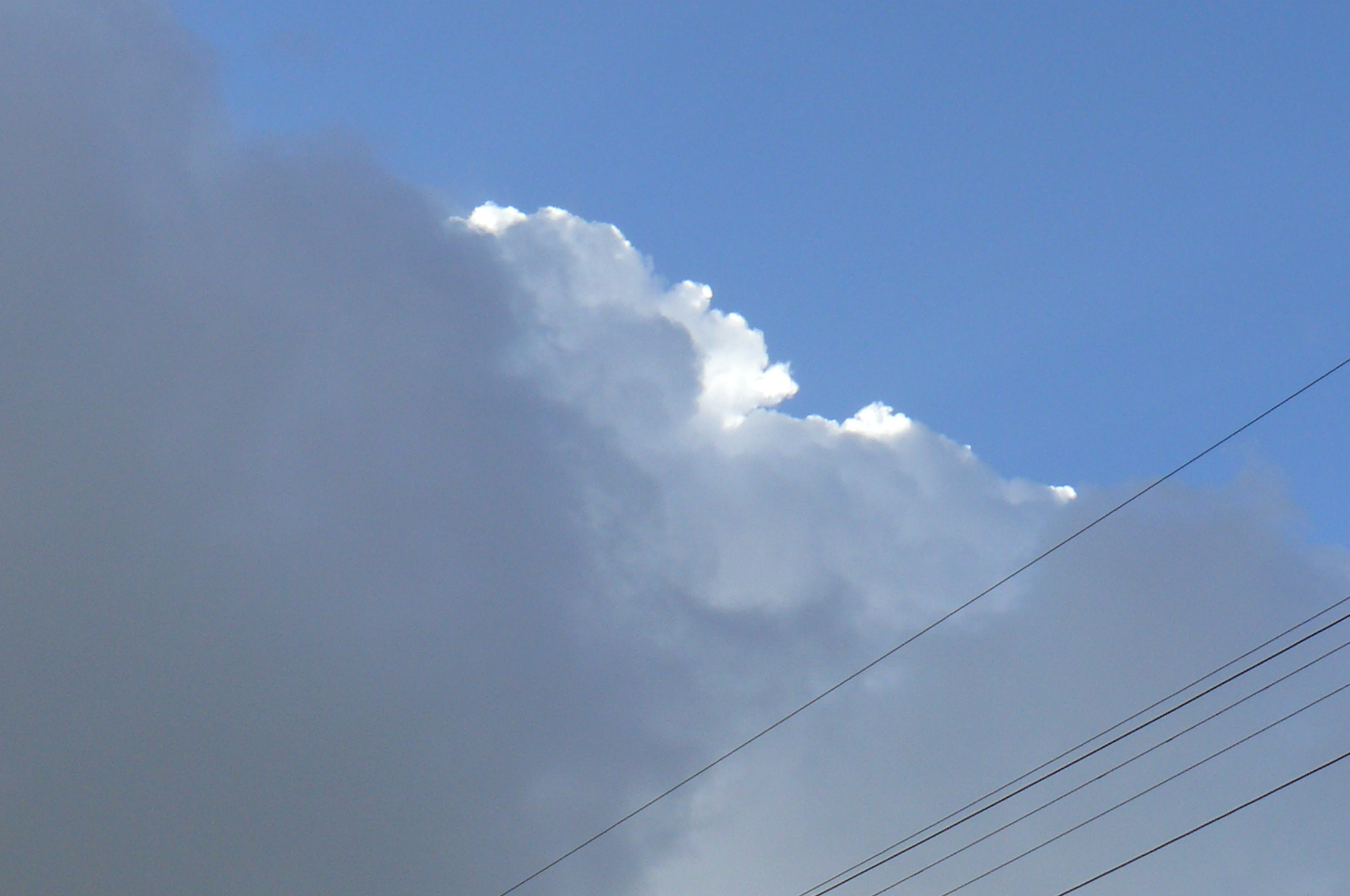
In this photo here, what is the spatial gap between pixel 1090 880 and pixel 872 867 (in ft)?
20.4

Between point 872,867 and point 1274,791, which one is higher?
point 872,867

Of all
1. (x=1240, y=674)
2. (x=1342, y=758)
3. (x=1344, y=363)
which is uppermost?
(x=1344, y=363)

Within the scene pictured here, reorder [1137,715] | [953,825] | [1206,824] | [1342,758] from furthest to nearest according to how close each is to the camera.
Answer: [953,825] < [1137,715] < [1206,824] < [1342,758]

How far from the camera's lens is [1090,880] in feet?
88.7

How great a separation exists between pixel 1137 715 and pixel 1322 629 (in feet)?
14.8

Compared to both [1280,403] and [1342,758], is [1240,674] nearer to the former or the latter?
[1342,758]

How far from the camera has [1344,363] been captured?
26375mm

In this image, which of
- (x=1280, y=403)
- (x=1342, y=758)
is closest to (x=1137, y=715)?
(x=1342, y=758)

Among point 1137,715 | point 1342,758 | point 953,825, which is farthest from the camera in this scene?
point 953,825

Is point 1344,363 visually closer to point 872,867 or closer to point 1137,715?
point 1137,715

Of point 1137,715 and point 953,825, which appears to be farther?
point 953,825

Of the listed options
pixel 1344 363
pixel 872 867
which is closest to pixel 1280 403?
pixel 1344 363

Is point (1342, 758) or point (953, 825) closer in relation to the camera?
point (1342, 758)

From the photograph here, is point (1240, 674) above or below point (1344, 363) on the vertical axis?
below
